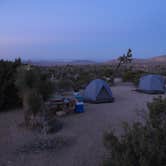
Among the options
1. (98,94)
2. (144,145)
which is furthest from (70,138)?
(98,94)

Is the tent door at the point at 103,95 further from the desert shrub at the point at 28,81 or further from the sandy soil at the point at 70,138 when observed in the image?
the desert shrub at the point at 28,81

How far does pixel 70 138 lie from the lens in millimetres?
6477

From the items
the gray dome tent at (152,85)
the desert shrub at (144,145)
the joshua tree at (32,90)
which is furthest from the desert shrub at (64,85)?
the desert shrub at (144,145)

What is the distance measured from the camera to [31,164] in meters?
4.90

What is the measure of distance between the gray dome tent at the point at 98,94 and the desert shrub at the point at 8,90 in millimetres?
3701

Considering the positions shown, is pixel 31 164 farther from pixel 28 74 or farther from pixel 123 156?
pixel 28 74

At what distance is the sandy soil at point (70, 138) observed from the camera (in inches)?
200

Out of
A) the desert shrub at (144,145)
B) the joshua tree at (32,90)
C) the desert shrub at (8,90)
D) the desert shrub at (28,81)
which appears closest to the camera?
the desert shrub at (144,145)

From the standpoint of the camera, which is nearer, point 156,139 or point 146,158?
point 146,158

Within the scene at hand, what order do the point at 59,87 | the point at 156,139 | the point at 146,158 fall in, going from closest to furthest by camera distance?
1. the point at 146,158
2. the point at 156,139
3. the point at 59,87

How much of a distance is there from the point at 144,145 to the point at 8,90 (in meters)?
8.37

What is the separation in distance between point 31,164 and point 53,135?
5.96ft

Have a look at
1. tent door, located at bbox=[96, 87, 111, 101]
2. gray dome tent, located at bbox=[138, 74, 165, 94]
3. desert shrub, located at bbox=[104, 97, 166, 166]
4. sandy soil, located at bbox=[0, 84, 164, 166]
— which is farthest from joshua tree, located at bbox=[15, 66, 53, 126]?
gray dome tent, located at bbox=[138, 74, 165, 94]

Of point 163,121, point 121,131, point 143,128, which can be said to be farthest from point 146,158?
point 121,131
